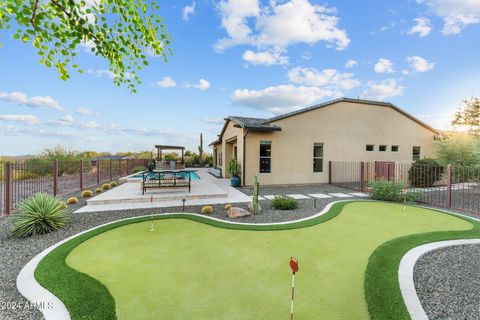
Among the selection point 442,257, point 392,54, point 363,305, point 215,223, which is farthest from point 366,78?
point 363,305

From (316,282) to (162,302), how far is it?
85.0 inches

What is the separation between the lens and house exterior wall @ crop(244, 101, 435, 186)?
13531 mm

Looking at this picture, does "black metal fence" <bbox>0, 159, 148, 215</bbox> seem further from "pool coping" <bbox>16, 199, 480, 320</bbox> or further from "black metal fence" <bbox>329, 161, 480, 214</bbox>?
"black metal fence" <bbox>329, 161, 480, 214</bbox>

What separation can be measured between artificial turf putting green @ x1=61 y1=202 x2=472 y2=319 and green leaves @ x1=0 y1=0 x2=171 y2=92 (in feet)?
13.4

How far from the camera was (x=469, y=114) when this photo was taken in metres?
18.8

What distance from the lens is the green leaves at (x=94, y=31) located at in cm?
380

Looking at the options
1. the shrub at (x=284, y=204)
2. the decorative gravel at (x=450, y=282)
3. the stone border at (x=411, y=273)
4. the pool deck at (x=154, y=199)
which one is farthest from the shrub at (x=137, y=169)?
the decorative gravel at (x=450, y=282)

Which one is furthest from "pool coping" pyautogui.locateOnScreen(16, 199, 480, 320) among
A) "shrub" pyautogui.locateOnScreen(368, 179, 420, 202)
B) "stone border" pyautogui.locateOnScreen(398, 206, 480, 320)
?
"shrub" pyautogui.locateOnScreen(368, 179, 420, 202)

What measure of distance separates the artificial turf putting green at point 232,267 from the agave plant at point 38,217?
171 centimetres

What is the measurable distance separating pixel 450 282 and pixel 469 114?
2423 cm

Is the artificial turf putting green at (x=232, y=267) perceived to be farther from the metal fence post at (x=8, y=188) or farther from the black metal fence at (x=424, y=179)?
the metal fence post at (x=8, y=188)

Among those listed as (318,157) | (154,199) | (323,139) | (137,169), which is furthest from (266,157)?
(137,169)

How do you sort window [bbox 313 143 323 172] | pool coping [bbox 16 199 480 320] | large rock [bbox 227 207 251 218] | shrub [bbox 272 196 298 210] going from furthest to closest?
window [bbox 313 143 323 172] → shrub [bbox 272 196 298 210] → large rock [bbox 227 207 251 218] → pool coping [bbox 16 199 480 320]

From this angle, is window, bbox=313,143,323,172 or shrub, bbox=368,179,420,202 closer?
shrub, bbox=368,179,420,202
